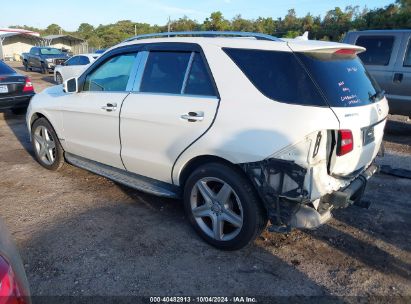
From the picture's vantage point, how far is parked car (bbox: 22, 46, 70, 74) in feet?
75.4

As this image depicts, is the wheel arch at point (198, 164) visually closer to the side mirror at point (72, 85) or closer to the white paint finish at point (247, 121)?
the white paint finish at point (247, 121)


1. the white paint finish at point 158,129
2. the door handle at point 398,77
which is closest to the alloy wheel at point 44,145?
the white paint finish at point 158,129

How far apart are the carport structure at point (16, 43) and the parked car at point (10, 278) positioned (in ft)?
164

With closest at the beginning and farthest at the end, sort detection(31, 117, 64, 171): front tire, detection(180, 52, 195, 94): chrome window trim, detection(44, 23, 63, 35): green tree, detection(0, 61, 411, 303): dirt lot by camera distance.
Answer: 1. detection(0, 61, 411, 303): dirt lot
2. detection(180, 52, 195, 94): chrome window trim
3. detection(31, 117, 64, 171): front tire
4. detection(44, 23, 63, 35): green tree

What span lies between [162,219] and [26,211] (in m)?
1.52

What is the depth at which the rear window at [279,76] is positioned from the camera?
282cm

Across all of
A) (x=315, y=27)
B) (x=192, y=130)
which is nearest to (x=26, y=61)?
(x=192, y=130)

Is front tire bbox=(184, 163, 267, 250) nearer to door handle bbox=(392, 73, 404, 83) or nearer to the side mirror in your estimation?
the side mirror

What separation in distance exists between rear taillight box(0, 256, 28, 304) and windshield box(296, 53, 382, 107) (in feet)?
7.60

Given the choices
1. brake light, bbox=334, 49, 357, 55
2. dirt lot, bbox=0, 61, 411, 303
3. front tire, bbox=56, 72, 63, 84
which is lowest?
front tire, bbox=56, 72, 63, 84

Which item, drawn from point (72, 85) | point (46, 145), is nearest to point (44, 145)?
point (46, 145)

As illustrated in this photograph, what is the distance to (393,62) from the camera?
279 inches

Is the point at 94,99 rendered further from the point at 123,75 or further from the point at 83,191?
the point at 83,191

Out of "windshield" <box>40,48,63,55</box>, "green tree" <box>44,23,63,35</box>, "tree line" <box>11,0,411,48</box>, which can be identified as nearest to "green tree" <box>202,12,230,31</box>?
"tree line" <box>11,0,411,48</box>
